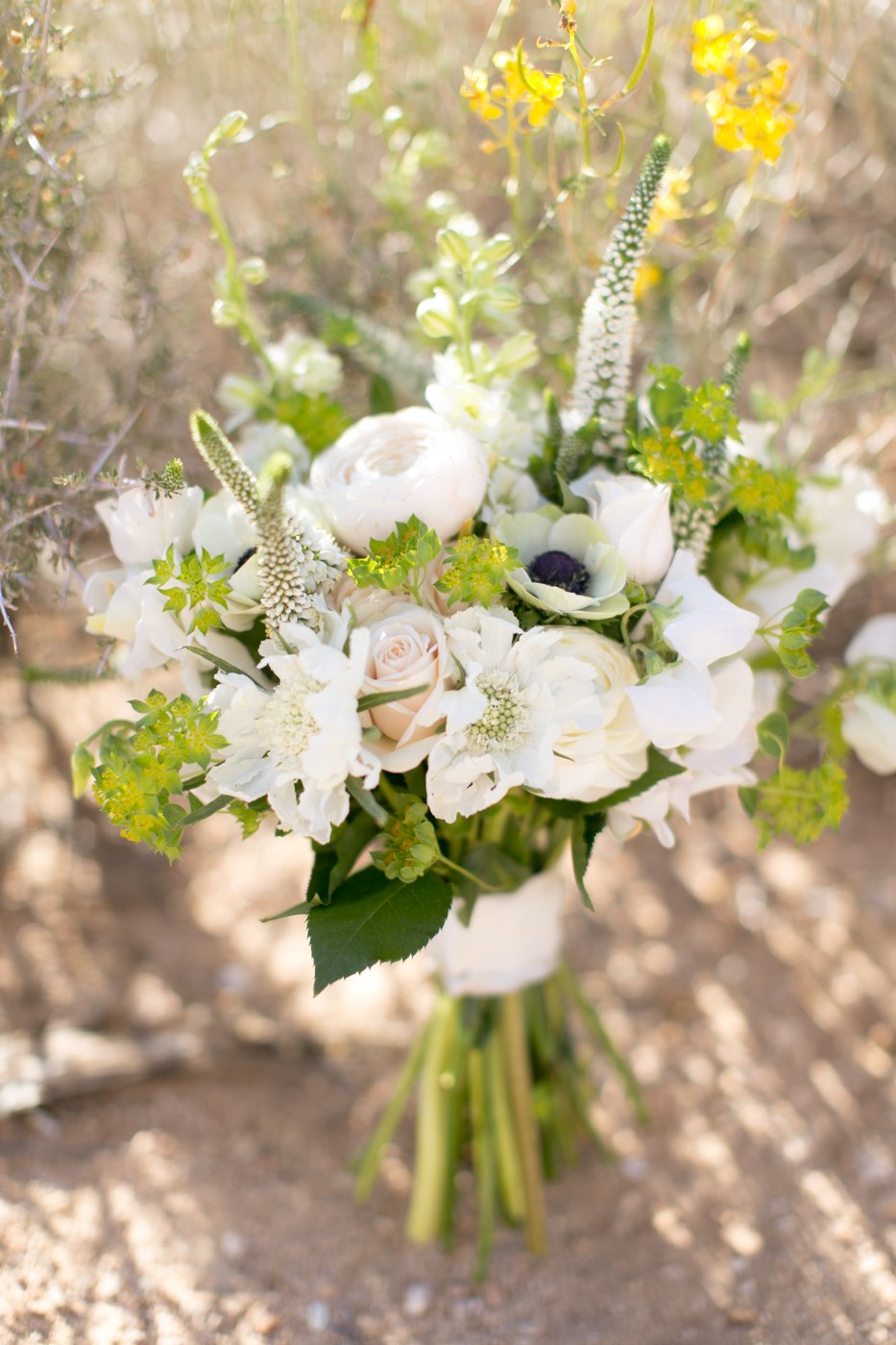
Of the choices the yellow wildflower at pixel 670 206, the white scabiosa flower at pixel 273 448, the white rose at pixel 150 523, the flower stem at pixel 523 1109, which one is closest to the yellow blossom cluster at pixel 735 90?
the yellow wildflower at pixel 670 206

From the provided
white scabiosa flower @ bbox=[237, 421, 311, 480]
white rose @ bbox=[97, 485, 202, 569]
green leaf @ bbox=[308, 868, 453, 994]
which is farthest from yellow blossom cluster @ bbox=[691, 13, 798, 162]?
green leaf @ bbox=[308, 868, 453, 994]

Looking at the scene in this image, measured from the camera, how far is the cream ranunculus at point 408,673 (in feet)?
2.19

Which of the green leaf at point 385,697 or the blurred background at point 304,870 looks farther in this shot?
the blurred background at point 304,870

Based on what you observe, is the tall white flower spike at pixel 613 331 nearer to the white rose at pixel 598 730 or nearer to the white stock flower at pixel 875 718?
the white rose at pixel 598 730

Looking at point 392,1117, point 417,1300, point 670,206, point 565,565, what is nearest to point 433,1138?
point 392,1117

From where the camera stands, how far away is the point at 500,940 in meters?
0.99

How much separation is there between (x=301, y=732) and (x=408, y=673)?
0.08 metres

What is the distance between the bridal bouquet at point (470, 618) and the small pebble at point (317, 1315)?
0.43m

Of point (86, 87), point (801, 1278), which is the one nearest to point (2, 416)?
point (86, 87)

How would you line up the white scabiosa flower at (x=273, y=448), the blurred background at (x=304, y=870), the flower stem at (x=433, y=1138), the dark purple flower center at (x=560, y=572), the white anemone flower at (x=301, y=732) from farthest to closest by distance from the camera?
the flower stem at (x=433, y=1138), the blurred background at (x=304, y=870), the white scabiosa flower at (x=273, y=448), the dark purple flower center at (x=560, y=572), the white anemone flower at (x=301, y=732)

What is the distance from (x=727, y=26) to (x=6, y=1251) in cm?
149

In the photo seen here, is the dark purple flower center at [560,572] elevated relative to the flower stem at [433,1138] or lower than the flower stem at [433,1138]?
elevated

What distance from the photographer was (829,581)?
2.93 ft

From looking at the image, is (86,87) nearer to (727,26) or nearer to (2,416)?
(2,416)
